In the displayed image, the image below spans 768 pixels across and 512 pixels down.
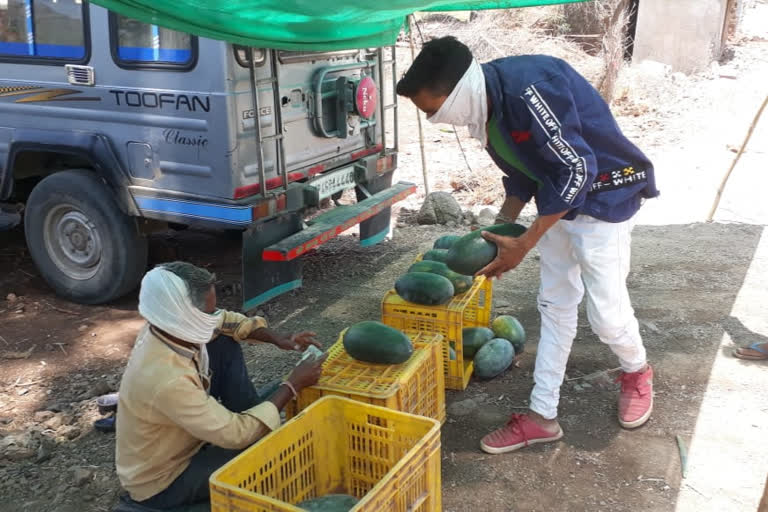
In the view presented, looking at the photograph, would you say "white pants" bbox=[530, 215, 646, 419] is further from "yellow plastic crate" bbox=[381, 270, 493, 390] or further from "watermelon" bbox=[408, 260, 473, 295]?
"watermelon" bbox=[408, 260, 473, 295]

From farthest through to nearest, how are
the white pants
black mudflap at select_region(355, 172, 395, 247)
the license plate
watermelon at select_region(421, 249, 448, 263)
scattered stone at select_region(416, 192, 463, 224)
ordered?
scattered stone at select_region(416, 192, 463, 224) < black mudflap at select_region(355, 172, 395, 247) < the license plate < watermelon at select_region(421, 249, 448, 263) < the white pants

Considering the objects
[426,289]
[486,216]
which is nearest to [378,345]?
[426,289]

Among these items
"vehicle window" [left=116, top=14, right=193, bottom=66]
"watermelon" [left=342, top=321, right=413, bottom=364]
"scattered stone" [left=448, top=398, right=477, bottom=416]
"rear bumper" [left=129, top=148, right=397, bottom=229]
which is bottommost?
Answer: "scattered stone" [left=448, top=398, right=477, bottom=416]

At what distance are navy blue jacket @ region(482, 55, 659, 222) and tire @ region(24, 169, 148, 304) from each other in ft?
10.2

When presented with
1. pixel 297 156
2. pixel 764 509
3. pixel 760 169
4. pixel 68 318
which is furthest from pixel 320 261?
pixel 760 169

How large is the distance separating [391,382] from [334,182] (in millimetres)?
2873

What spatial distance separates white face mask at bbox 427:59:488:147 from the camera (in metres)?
2.83

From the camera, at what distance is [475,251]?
3.15 m

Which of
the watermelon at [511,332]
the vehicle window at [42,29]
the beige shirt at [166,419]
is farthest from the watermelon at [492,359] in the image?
the vehicle window at [42,29]

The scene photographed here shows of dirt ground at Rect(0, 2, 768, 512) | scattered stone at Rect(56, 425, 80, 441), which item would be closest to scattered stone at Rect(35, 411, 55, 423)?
dirt ground at Rect(0, 2, 768, 512)

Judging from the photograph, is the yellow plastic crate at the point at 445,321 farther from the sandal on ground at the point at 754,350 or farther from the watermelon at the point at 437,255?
the sandal on ground at the point at 754,350

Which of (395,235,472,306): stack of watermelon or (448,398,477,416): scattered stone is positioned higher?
(395,235,472,306): stack of watermelon

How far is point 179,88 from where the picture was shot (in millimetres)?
4664

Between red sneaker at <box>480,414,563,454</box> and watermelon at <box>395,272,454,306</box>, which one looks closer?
red sneaker at <box>480,414,563,454</box>
